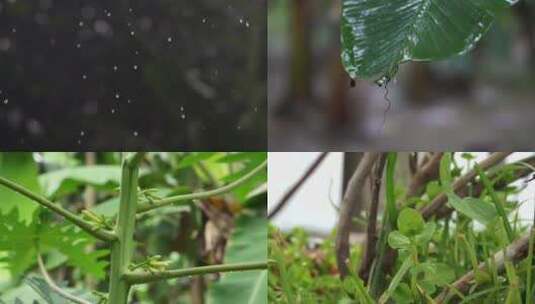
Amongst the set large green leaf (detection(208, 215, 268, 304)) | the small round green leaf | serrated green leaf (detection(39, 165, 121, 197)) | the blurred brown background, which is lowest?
large green leaf (detection(208, 215, 268, 304))

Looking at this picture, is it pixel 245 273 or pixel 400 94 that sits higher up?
pixel 400 94

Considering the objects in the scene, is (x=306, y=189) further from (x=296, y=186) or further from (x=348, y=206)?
(x=348, y=206)

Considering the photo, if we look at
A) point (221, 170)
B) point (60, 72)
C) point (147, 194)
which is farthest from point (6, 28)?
point (221, 170)

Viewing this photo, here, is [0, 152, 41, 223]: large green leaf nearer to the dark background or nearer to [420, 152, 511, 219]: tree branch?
the dark background

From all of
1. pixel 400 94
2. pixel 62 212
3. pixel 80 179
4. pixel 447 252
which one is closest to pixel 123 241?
pixel 62 212

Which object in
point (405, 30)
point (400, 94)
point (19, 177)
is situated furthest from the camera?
point (400, 94)

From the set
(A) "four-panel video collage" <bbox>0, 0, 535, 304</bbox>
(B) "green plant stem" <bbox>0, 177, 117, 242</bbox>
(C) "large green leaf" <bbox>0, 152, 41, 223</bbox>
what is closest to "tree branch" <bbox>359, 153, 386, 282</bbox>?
(A) "four-panel video collage" <bbox>0, 0, 535, 304</bbox>

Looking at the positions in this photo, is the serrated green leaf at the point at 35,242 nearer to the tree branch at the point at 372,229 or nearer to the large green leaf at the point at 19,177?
the large green leaf at the point at 19,177
